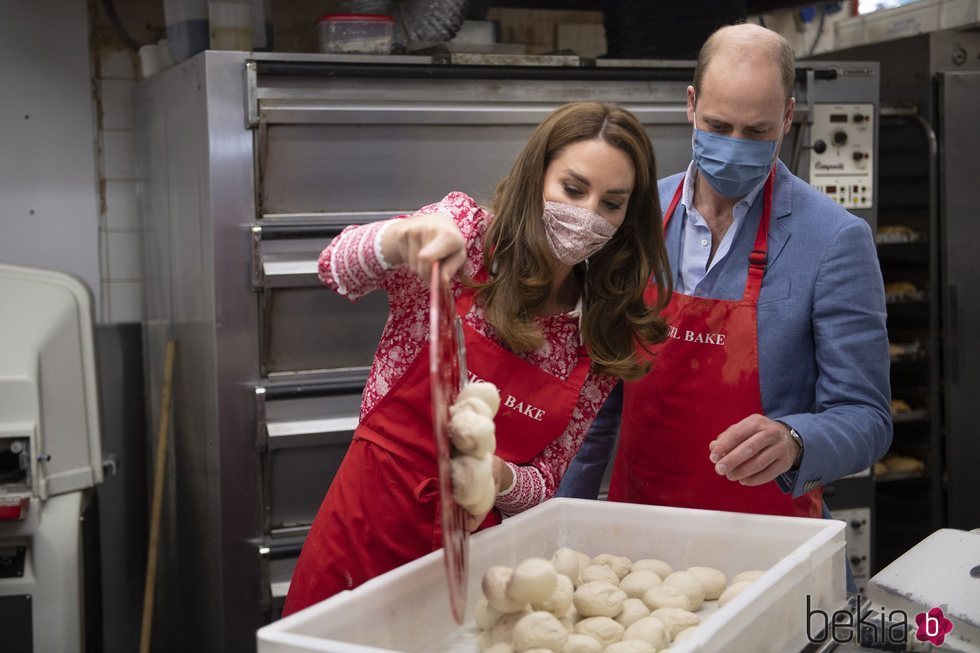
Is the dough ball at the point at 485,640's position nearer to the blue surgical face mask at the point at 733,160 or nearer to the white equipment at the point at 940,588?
the white equipment at the point at 940,588

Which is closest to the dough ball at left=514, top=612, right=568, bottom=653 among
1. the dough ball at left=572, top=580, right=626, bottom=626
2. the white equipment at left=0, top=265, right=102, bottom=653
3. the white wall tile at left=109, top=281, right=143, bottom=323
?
the dough ball at left=572, top=580, right=626, bottom=626

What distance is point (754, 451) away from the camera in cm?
159

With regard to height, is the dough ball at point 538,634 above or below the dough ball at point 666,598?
above

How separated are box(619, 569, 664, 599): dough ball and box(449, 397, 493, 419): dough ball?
38 cm

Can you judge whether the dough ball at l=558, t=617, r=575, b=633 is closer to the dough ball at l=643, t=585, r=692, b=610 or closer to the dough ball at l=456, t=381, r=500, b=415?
the dough ball at l=643, t=585, r=692, b=610

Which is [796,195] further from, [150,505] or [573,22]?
[150,505]

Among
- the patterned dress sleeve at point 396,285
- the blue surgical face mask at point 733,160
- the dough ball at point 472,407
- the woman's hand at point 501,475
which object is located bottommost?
the woman's hand at point 501,475

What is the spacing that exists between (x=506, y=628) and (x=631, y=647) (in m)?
0.15

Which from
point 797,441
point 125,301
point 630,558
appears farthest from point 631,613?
point 125,301

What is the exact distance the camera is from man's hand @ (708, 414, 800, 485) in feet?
5.17

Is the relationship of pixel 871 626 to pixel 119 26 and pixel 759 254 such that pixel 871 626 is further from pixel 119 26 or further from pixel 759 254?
pixel 119 26

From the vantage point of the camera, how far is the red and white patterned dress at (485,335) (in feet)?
5.35

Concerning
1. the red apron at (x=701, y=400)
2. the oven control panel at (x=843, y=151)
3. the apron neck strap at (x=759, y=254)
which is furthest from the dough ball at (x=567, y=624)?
the oven control panel at (x=843, y=151)

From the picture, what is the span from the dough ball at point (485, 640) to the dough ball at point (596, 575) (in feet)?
0.61
